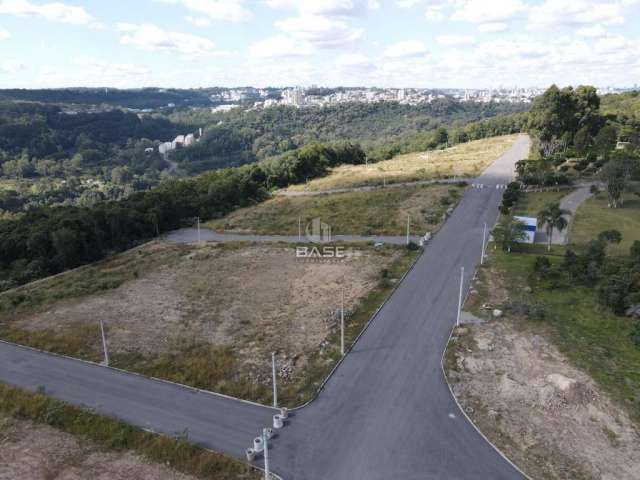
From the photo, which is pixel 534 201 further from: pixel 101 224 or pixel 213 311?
pixel 101 224

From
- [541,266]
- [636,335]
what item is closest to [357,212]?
[541,266]

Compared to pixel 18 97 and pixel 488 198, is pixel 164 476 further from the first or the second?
pixel 18 97

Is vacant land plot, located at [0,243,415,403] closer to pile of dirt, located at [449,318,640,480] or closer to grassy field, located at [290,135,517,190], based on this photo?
pile of dirt, located at [449,318,640,480]

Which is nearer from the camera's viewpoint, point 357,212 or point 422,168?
point 357,212

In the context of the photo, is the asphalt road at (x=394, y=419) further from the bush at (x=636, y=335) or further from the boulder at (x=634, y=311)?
the boulder at (x=634, y=311)

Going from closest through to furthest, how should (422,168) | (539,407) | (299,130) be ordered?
(539,407)
(422,168)
(299,130)

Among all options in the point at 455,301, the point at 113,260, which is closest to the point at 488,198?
the point at 455,301

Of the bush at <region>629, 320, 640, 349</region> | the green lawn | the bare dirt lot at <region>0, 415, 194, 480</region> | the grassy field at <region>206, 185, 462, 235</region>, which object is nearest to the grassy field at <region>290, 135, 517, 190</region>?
the grassy field at <region>206, 185, 462, 235</region>
